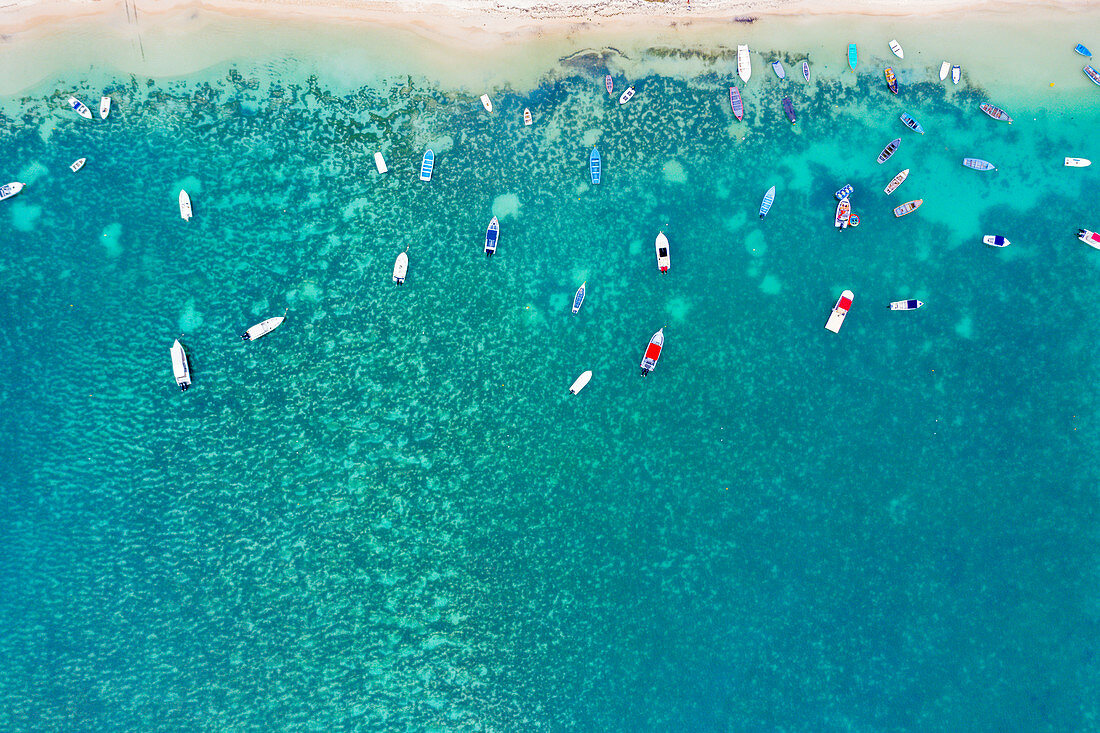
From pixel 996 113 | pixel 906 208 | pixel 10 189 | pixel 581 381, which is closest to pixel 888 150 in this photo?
pixel 906 208

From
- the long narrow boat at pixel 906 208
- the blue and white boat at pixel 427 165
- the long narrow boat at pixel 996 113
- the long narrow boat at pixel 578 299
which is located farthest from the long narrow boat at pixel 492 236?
the long narrow boat at pixel 996 113

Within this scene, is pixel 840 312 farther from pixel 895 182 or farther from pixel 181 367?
pixel 181 367

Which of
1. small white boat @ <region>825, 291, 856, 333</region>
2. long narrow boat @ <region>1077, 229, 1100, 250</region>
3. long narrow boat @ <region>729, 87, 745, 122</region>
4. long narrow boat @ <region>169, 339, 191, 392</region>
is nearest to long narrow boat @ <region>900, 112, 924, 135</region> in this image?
long narrow boat @ <region>729, 87, 745, 122</region>

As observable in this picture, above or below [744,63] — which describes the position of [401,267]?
below

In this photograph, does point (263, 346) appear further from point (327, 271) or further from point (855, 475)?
point (855, 475)

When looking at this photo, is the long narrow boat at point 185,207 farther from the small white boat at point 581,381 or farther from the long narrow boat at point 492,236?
the small white boat at point 581,381

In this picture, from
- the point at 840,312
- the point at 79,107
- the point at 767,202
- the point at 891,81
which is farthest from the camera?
the point at 891,81
